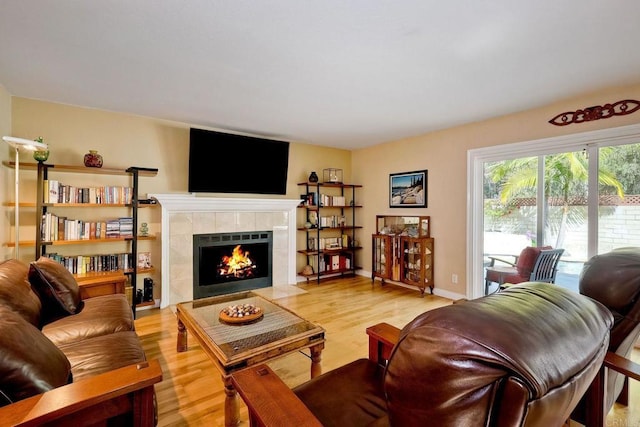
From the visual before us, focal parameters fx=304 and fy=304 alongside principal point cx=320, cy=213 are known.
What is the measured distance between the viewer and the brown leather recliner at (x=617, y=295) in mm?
1376

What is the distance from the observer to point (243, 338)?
1991 mm

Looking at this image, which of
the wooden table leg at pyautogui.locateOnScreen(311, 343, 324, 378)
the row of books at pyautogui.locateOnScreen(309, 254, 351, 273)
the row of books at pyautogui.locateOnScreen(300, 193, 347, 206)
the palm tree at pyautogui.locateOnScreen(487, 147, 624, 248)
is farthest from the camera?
the row of books at pyautogui.locateOnScreen(309, 254, 351, 273)

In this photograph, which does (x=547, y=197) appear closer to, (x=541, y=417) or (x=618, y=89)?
(x=618, y=89)

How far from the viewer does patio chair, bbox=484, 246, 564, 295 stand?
323 centimetres

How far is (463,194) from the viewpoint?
162 inches

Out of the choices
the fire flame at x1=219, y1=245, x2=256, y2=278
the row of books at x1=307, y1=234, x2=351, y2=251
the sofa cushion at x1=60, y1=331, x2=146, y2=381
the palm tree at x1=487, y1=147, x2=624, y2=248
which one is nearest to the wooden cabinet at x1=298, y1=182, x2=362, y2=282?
the row of books at x1=307, y1=234, x2=351, y2=251

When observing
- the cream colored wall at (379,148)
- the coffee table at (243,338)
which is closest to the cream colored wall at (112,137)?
the cream colored wall at (379,148)

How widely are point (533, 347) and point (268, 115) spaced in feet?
11.5

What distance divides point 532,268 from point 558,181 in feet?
3.29

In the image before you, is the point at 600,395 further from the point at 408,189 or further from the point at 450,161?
the point at 408,189

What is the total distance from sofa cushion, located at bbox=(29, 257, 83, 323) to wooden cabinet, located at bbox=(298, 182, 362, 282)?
3.21 m

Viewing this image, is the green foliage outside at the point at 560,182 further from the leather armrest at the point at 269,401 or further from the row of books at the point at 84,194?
the row of books at the point at 84,194

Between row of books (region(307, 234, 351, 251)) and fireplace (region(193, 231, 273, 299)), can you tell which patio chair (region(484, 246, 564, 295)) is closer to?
row of books (region(307, 234, 351, 251))

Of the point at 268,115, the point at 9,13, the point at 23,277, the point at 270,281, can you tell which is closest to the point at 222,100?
the point at 268,115
